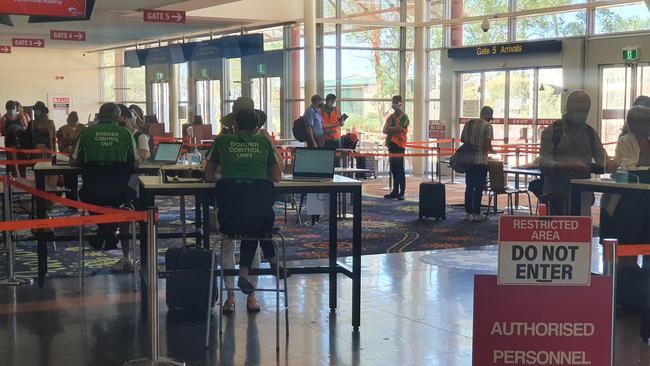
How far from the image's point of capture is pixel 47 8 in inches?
444

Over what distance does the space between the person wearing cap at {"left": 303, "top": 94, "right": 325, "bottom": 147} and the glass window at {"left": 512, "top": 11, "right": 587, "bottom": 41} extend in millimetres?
6407

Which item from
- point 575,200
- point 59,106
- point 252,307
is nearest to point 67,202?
point 252,307

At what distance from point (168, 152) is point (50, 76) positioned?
2496 centimetres

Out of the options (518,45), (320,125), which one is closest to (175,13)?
(320,125)

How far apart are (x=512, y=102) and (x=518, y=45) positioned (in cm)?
128

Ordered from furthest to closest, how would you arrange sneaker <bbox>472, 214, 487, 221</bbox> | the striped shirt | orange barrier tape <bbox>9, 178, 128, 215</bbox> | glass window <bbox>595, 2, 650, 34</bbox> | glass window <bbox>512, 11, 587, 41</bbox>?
glass window <bbox>512, 11, 587, 41</bbox> → glass window <bbox>595, 2, 650, 34</bbox> → sneaker <bbox>472, 214, 487, 221</bbox> → the striped shirt → orange barrier tape <bbox>9, 178, 128, 215</bbox>

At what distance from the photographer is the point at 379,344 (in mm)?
5422

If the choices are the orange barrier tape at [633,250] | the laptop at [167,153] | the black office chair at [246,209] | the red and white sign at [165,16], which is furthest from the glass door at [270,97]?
the orange barrier tape at [633,250]

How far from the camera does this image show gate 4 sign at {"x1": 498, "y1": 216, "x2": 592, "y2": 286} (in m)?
3.69

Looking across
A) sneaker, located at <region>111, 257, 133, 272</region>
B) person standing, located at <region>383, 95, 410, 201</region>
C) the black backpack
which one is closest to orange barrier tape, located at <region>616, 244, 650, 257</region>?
sneaker, located at <region>111, 257, 133, 272</region>

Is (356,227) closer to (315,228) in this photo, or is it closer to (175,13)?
(315,228)

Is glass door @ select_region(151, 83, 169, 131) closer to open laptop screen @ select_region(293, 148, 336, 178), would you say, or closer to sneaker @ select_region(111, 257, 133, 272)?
sneaker @ select_region(111, 257, 133, 272)

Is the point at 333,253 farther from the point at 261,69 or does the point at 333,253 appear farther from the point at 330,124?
the point at 261,69

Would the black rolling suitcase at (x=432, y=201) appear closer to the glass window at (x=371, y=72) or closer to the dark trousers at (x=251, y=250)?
the dark trousers at (x=251, y=250)
